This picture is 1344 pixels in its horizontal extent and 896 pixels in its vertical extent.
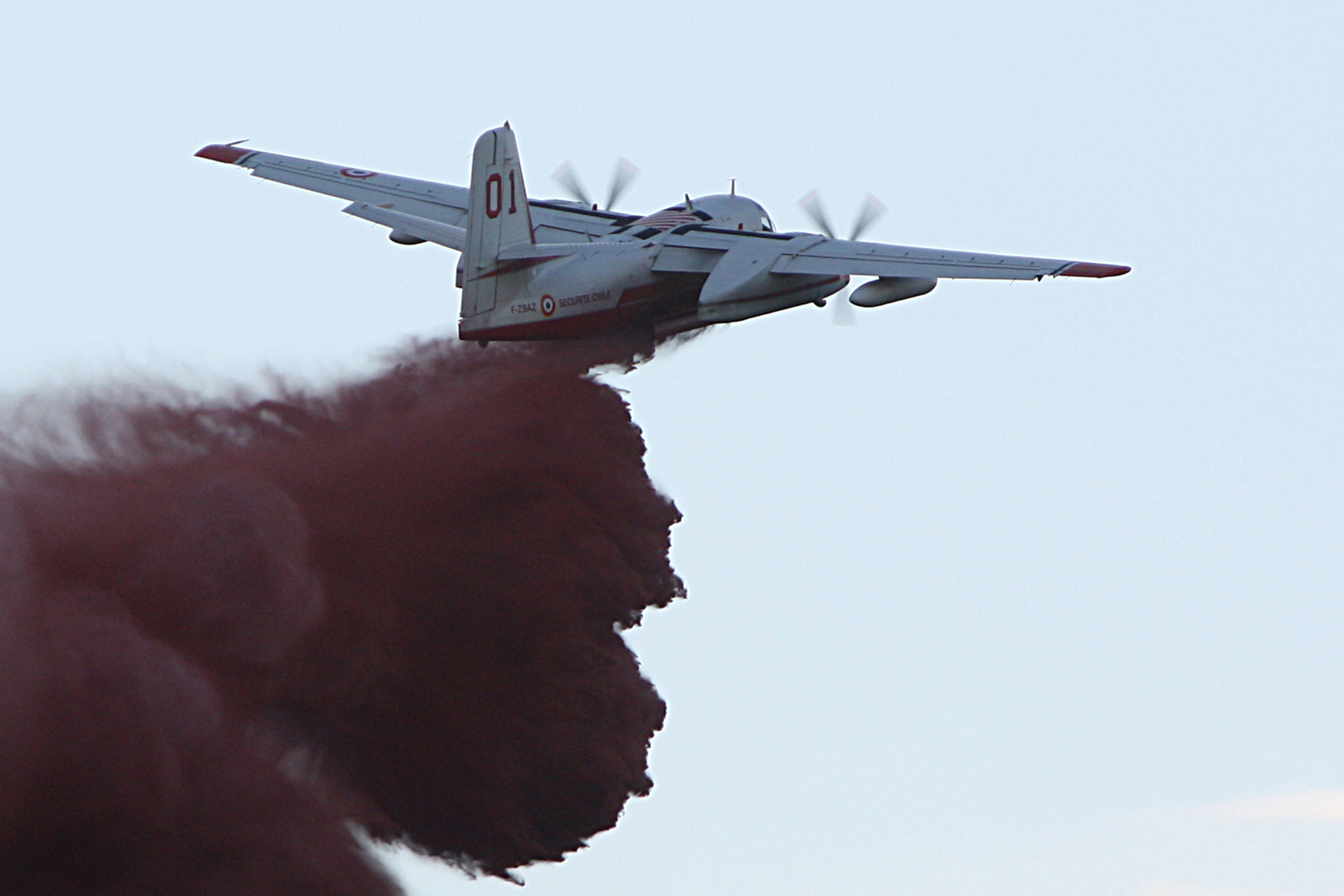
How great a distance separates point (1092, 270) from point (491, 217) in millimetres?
12043

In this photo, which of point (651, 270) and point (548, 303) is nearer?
point (548, 303)

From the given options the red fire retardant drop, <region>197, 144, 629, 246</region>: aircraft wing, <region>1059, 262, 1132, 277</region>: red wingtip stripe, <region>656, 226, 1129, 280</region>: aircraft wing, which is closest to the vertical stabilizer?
the red fire retardant drop

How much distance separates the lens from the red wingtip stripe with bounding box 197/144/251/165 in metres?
63.4

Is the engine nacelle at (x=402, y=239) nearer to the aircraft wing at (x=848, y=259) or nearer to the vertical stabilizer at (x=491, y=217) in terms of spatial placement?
the vertical stabilizer at (x=491, y=217)

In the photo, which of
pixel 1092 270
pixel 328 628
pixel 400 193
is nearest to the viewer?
pixel 328 628

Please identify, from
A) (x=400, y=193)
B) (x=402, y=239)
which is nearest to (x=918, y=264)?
(x=402, y=239)

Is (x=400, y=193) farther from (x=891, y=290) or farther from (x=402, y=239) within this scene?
(x=891, y=290)

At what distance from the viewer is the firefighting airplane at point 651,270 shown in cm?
4925

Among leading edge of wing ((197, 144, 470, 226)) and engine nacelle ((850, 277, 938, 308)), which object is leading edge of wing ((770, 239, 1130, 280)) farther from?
leading edge of wing ((197, 144, 470, 226))

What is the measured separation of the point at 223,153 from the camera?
63.8 m

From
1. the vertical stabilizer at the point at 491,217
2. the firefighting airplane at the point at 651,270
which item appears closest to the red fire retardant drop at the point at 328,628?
the firefighting airplane at the point at 651,270

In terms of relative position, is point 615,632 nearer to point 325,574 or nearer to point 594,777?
point 594,777

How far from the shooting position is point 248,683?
4172 cm

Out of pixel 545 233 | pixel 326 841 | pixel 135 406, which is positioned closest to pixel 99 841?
pixel 326 841
